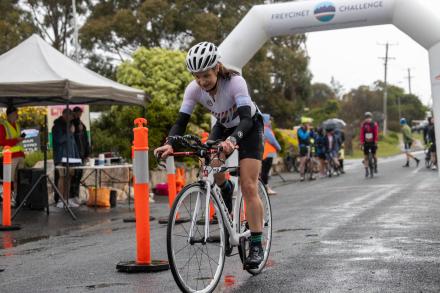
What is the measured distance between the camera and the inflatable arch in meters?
16.3

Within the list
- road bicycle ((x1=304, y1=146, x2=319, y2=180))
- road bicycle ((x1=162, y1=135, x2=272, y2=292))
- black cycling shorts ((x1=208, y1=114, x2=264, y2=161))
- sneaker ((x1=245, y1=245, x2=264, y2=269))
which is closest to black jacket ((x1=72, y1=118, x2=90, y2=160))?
black cycling shorts ((x1=208, y1=114, x2=264, y2=161))

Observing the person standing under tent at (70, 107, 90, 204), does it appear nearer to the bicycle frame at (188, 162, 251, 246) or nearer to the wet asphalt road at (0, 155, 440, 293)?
the wet asphalt road at (0, 155, 440, 293)

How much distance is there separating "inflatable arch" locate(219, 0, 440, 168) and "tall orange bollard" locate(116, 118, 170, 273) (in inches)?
418

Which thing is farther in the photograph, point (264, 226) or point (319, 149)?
point (319, 149)

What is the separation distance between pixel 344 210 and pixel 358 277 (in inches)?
261

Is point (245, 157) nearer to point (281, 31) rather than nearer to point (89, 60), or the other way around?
point (281, 31)

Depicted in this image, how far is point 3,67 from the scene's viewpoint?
1358cm

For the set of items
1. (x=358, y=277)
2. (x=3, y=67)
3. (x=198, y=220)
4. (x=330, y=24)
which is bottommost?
(x=358, y=277)

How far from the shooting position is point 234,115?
6.33m

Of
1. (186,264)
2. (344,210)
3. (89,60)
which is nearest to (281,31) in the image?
(344,210)

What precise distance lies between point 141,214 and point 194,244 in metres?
1.43

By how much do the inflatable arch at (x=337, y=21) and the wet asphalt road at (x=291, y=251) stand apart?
3989mm

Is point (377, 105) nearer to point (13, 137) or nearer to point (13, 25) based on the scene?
point (13, 25)

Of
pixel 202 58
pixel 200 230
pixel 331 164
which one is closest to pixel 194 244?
pixel 200 230
